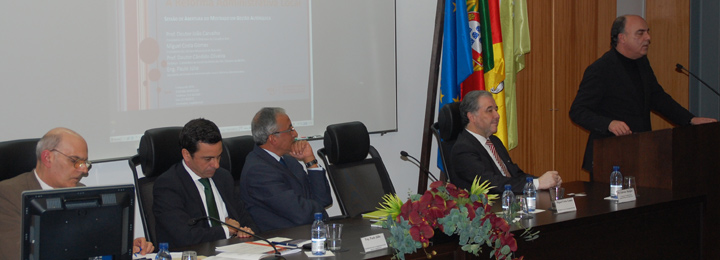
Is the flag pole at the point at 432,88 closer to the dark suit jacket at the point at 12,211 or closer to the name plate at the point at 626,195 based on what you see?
the name plate at the point at 626,195

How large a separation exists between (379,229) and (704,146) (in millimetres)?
2281

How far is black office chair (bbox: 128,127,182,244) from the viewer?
3332 millimetres

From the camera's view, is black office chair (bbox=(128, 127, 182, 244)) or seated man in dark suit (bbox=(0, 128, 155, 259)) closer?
seated man in dark suit (bbox=(0, 128, 155, 259))

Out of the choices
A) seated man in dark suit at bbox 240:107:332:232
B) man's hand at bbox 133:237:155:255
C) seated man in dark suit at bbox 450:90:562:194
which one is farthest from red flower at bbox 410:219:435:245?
seated man in dark suit at bbox 450:90:562:194

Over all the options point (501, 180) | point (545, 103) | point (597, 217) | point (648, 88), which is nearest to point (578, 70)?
point (545, 103)

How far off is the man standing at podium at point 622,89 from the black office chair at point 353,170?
1386 mm

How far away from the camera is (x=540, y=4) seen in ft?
19.8

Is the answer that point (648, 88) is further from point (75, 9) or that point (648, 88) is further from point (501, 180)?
point (75, 9)

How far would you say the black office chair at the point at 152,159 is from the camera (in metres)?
3.33

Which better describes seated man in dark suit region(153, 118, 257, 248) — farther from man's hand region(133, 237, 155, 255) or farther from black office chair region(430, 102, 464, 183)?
black office chair region(430, 102, 464, 183)

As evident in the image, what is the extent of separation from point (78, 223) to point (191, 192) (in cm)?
125

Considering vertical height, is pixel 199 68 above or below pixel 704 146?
above

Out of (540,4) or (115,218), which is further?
(540,4)

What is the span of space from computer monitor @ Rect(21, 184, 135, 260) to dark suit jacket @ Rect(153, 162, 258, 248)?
0.95m
